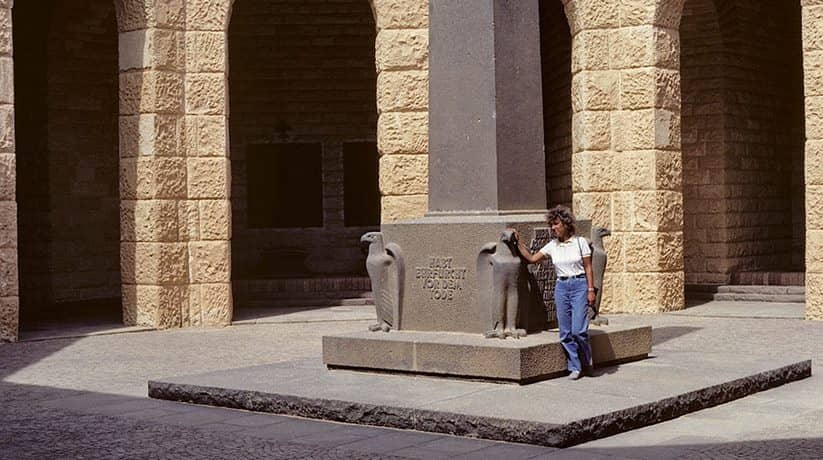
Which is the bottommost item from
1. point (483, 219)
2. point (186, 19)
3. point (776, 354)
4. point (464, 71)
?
point (776, 354)

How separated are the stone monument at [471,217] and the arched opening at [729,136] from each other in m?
8.20

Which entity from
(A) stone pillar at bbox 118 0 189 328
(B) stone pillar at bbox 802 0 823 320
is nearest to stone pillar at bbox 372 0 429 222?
(A) stone pillar at bbox 118 0 189 328

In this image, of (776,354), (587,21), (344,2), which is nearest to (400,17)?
(587,21)

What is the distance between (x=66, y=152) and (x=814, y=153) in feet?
32.2

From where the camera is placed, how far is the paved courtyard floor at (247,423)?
5.75 metres

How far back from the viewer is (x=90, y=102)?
55.2 ft

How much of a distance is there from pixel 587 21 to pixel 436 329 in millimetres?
6802

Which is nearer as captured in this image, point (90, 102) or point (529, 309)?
point (529, 309)

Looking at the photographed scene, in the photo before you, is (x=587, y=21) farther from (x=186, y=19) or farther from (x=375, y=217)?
(x=375, y=217)

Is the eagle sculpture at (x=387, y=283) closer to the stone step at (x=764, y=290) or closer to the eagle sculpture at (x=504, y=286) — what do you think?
the eagle sculpture at (x=504, y=286)

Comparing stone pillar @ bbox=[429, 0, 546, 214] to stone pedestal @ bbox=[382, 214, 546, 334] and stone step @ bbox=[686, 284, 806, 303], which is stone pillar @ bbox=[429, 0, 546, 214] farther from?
stone step @ bbox=[686, 284, 806, 303]

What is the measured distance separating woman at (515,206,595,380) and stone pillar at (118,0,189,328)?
243 inches

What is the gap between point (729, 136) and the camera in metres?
15.9

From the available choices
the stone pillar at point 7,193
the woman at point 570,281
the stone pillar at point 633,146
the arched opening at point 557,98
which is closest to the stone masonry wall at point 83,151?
the stone pillar at point 7,193
